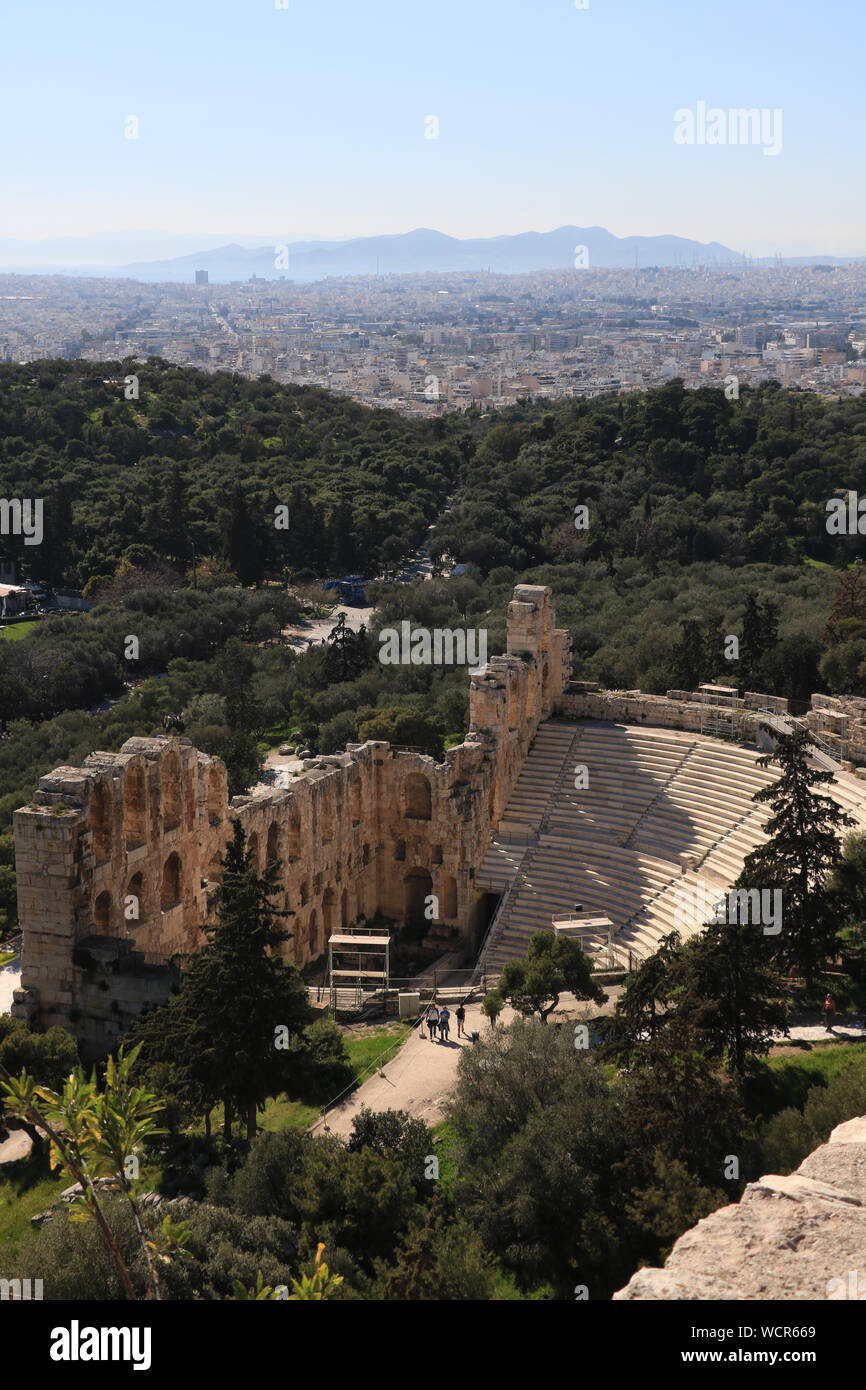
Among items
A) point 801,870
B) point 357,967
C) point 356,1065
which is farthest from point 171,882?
point 801,870

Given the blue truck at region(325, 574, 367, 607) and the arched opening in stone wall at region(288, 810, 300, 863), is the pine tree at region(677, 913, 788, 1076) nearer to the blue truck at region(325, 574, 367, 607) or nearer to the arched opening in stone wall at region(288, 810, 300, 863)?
the arched opening in stone wall at region(288, 810, 300, 863)

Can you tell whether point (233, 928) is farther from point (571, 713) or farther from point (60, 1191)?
point (571, 713)

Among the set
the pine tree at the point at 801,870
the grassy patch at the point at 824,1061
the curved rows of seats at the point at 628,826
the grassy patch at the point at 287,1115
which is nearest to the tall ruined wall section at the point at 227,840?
the curved rows of seats at the point at 628,826

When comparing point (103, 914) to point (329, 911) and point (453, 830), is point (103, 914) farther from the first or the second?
point (453, 830)

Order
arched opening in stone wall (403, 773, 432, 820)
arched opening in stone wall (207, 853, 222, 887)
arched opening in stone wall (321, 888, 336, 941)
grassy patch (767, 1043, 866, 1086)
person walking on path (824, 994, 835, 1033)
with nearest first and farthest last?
1. grassy patch (767, 1043, 866, 1086)
2. person walking on path (824, 994, 835, 1033)
3. arched opening in stone wall (207, 853, 222, 887)
4. arched opening in stone wall (321, 888, 336, 941)
5. arched opening in stone wall (403, 773, 432, 820)

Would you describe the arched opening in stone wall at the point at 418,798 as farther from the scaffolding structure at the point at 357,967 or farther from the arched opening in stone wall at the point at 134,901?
the arched opening in stone wall at the point at 134,901

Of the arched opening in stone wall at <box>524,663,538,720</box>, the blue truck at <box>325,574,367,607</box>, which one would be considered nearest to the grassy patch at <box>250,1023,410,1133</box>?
the arched opening in stone wall at <box>524,663,538,720</box>

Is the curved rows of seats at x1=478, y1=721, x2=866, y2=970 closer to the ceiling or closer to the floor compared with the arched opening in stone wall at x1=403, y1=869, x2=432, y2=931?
closer to the ceiling
